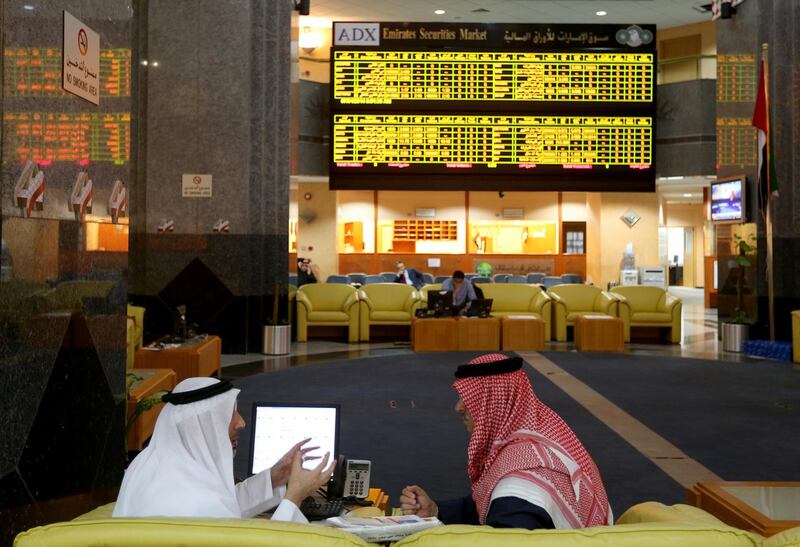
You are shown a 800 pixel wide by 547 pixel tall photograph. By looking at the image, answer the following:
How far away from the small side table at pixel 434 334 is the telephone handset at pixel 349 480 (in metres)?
9.22

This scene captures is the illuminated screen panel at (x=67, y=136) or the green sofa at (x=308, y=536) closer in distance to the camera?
the green sofa at (x=308, y=536)

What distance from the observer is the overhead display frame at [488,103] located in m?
14.1

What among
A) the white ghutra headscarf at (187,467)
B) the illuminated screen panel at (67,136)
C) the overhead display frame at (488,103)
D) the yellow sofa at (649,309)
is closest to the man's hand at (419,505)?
the white ghutra headscarf at (187,467)

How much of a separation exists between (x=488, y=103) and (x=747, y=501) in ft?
37.4

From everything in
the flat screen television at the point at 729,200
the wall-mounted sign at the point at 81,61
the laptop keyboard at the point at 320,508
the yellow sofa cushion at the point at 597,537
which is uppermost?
the flat screen television at the point at 729,200

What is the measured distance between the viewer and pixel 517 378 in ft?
9.07

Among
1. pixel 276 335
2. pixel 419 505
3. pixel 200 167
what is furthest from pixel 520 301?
pixel 419 505

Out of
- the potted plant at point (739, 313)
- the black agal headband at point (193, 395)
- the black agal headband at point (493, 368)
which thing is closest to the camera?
the black agal headband at point (193, 395)

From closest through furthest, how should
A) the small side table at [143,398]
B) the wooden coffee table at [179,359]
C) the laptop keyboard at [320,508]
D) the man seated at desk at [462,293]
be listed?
the laptop keyboard at [320,508]
the small side table at [143,398]
the wooden coffee table at [179,359]
the man seated at desk at [462,293]

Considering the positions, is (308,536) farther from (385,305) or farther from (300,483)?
(385,305)

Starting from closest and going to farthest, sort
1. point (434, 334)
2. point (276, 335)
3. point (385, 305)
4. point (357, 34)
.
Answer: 1. point (276, 335)
2. point (434, 334)
3. point (357, 34)
4. point (385, 305)

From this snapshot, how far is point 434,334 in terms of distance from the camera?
41.7 ft

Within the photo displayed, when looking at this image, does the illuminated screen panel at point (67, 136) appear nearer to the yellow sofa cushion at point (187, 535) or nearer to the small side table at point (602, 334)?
the yellow sofa cushion at point (187, 535)

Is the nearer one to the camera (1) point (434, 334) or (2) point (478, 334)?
(1) point (434, 334)
